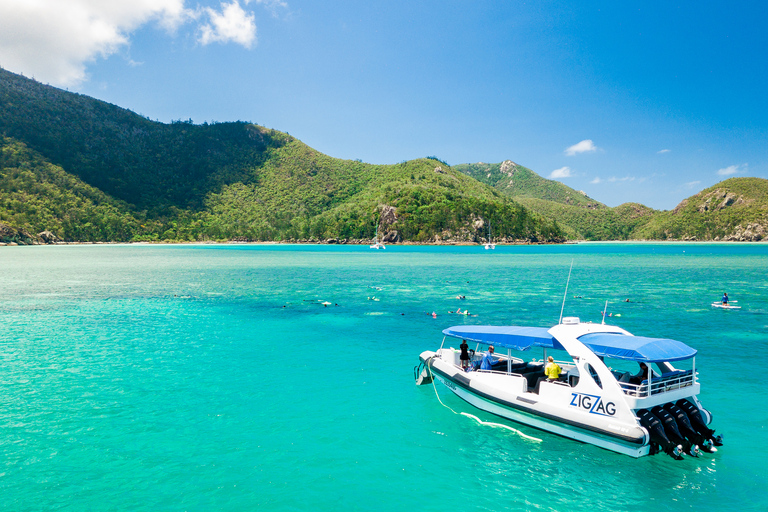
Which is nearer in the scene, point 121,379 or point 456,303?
point 121,379

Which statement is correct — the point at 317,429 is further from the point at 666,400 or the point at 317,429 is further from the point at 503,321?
the point at 503,321

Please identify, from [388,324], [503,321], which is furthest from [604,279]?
[388,324]

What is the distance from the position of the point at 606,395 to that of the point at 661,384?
2.31 meters

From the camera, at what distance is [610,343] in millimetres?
16250

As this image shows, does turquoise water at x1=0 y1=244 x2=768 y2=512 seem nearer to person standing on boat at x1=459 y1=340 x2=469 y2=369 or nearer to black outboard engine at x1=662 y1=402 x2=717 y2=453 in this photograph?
black outboard engine at x1=662 y1=402 x2=717 y2=453

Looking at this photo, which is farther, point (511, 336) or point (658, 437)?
point (511, 336)

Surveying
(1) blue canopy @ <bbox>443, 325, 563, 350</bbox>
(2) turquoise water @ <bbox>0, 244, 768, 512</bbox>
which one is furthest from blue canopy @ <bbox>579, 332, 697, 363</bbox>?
(2) turquoise water @ <bbox>0, 244, 768, 512</bbox>

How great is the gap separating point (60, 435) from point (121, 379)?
685 cm

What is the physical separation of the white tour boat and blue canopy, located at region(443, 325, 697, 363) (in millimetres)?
33

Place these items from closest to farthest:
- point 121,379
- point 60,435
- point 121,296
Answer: point 60,435, point 121,379, point 121,296

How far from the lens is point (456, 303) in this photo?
5009cm

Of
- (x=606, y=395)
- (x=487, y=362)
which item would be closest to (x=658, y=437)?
(x=606, y=395)

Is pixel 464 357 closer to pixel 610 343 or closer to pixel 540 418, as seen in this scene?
pixel 540 418

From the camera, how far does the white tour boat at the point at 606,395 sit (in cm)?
1473
